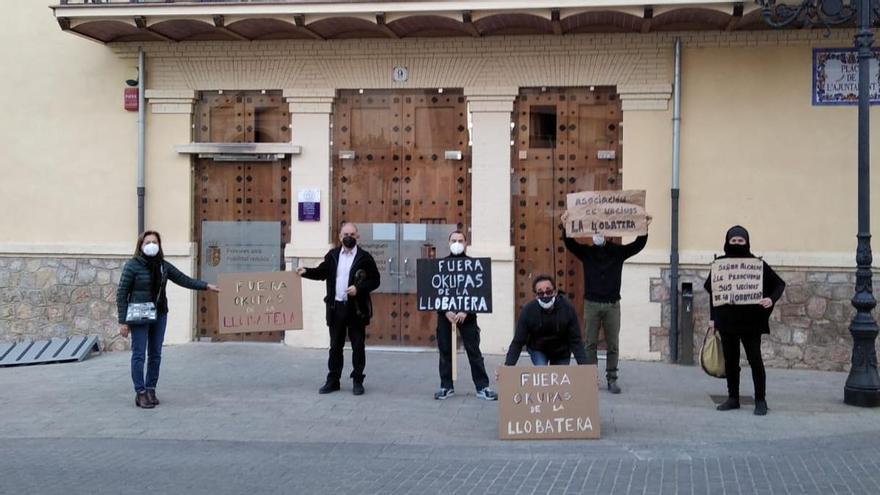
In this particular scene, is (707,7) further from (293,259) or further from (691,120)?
(293,259)

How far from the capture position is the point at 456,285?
9703mm

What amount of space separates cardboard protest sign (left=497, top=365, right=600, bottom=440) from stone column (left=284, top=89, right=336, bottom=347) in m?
5.18

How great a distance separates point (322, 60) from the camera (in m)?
12.8

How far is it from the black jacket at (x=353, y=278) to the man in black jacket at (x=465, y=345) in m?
0.80

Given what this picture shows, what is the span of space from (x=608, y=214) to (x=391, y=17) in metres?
3.96

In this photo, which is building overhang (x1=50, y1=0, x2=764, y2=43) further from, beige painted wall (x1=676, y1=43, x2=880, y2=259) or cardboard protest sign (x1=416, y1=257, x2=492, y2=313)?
cardboard protest sign (x1=416, y1=257, x2=492, y2=313)

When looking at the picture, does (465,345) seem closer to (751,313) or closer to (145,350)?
(751,313)

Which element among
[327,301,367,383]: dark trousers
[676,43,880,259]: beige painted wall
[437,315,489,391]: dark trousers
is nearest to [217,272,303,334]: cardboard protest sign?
[327,301,367,383]: dark trousers

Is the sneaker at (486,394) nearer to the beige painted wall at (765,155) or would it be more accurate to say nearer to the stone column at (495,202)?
the stone column at (495,202)

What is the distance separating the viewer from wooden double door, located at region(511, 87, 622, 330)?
12398mm

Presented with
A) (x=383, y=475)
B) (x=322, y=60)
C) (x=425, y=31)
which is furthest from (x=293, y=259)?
(x=383, y=475)

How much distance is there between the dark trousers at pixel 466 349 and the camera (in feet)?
31.8

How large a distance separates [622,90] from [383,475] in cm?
698

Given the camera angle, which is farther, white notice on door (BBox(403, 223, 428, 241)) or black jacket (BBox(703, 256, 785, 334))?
white notice on door (BBox(403, 223, 428, 241))
